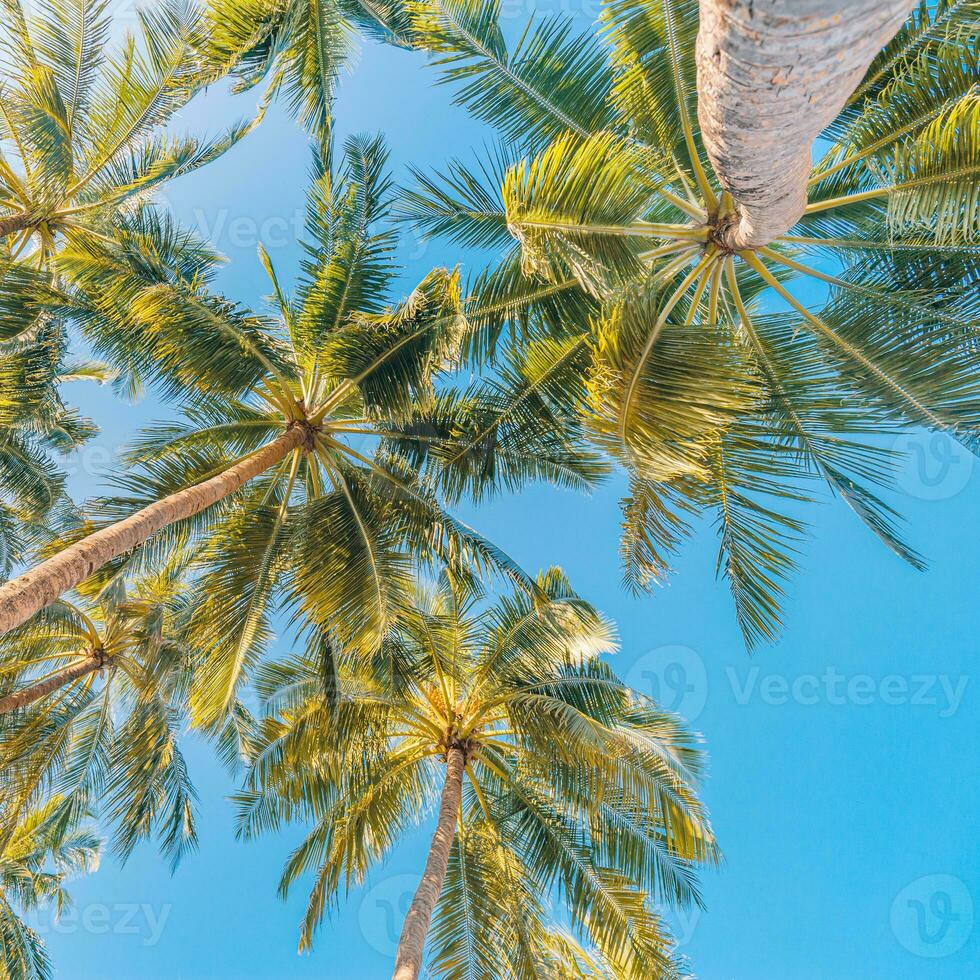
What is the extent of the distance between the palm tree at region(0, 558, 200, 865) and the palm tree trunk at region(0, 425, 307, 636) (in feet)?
5.64

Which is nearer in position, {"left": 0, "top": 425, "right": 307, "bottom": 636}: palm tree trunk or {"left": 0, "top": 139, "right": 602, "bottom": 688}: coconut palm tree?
{"left": 0, "top": 425, "right": 307, "bottom": 636}: palm tree trunk

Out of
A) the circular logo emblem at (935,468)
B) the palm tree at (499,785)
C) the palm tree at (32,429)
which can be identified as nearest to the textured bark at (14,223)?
the palm tree at (32,429)

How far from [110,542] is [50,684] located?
221 inches

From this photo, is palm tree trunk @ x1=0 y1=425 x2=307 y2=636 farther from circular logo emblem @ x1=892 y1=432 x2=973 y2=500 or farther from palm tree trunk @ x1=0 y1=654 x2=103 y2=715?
circular logo emblem @ x1=892 y1=432 x2=973 y2=500

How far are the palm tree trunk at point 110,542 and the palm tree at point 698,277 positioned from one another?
2072mm

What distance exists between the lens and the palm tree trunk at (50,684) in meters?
9.05

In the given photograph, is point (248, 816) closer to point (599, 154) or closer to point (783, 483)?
point (783, 483)

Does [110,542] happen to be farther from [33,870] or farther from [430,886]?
[33,870]

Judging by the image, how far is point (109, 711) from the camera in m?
10.6

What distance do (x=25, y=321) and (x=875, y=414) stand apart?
8.98 meters

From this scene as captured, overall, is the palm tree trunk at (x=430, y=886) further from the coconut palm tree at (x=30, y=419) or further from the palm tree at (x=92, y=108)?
A: the palm tree at (x=92, y=108)

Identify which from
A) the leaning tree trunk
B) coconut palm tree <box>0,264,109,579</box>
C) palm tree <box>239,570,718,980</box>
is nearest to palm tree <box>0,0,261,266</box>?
coconut palm tree <box>0,264,109,579</box>

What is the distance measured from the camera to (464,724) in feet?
30.9

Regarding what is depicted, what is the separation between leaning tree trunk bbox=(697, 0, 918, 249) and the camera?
161cm
